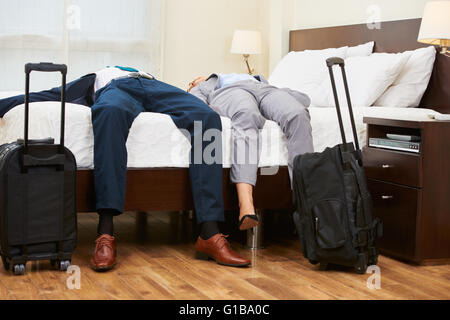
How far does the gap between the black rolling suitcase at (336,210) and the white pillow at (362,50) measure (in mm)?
1368

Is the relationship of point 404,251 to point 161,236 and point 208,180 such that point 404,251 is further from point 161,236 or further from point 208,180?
point 161,236

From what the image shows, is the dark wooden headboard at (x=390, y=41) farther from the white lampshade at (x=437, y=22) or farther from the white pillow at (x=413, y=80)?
the white lampshade at (x=437, y=22)

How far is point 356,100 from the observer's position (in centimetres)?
322

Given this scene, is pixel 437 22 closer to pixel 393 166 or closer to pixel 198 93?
pixel 393 166

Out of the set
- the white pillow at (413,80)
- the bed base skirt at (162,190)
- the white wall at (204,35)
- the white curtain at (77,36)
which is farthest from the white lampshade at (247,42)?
the bed base skirt at (162,190)

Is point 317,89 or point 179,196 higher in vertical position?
point 317,89

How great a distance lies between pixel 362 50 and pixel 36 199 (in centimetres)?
218

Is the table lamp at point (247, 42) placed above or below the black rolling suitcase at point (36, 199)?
above

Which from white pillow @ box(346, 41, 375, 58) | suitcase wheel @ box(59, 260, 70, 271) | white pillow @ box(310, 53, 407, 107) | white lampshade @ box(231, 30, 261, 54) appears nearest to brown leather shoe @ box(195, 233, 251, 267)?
suitcase wheel @ box(59, 260, 70, 271)

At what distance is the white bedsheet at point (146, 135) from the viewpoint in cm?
233

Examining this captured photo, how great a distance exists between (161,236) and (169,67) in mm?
2381
